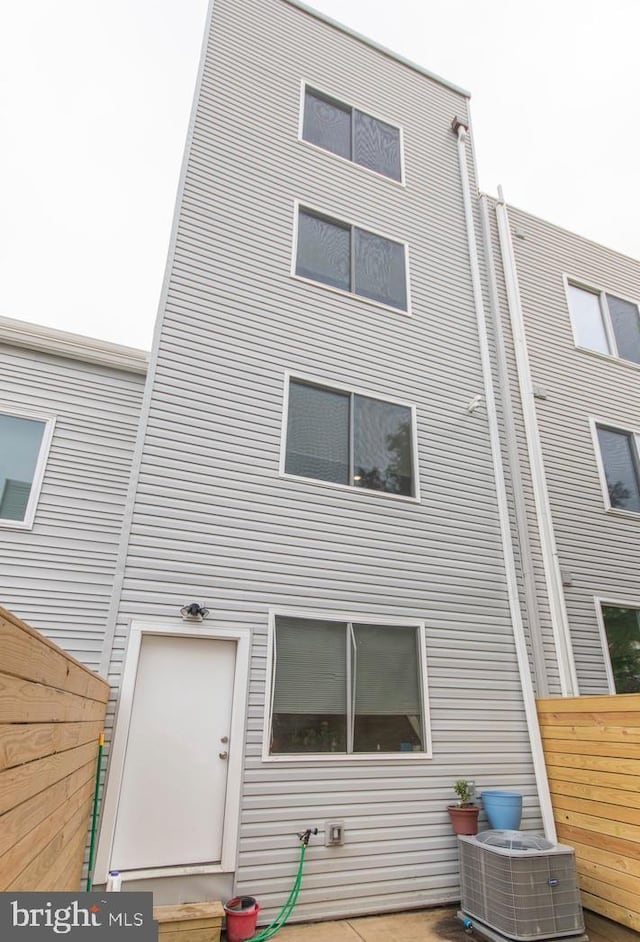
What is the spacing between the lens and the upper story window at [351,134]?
677 cm

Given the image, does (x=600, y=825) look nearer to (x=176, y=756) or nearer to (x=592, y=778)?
(x=592, y=778)

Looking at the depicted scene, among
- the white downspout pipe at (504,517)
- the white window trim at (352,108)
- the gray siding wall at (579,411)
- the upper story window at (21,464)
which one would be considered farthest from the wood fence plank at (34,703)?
the white window trim at (352,108)

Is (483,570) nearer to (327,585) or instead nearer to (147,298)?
(327,585)

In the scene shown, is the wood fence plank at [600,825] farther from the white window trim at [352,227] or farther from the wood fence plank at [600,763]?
the white window trim at [352,227]

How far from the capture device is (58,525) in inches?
208

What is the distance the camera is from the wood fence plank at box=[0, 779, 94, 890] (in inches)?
51.0

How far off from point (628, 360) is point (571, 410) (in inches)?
72.1

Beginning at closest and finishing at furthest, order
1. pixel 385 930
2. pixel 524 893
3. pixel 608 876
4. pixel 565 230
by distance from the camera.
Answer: pixel 524 893
pixel 385 930
pixel 608 876
pixel 565 230

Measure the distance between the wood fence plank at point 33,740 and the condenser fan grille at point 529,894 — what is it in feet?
10.0

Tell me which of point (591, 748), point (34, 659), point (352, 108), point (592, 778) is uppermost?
point (352, 108)

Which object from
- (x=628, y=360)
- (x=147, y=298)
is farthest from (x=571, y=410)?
(x=147, y=298)

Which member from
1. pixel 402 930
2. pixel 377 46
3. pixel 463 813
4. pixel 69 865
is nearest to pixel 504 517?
pixel 463 813

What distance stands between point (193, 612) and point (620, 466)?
240 inches

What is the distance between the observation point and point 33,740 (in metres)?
1.56
